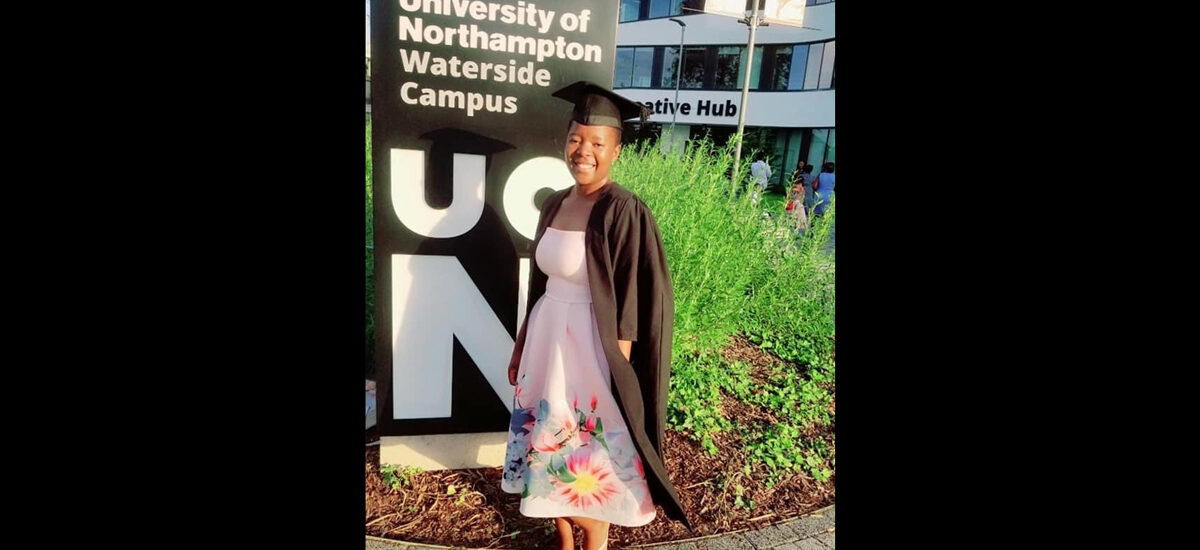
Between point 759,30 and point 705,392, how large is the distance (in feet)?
6.95

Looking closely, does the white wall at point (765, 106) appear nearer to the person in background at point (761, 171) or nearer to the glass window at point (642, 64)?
the glass window at point (642, 64)

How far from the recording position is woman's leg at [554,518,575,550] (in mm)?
2131

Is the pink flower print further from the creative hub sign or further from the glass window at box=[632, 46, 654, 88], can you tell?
the glass window at box=[632, 46, 654, 88]

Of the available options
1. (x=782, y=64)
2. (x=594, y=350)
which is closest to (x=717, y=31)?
(x=782, y=64)

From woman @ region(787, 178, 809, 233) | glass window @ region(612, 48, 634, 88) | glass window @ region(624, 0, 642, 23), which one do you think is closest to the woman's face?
glass window @ region(612, 48, 634, 88)

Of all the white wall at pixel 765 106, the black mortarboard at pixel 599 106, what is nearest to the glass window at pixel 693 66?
the white wall at pixel 765 106

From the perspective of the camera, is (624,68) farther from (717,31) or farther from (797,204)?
(797,204)

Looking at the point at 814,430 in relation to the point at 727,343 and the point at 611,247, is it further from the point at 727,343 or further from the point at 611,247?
the point at 611,247

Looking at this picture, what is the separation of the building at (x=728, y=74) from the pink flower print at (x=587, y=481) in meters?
1.54

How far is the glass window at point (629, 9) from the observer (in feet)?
7.99

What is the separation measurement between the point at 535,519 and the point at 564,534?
0.29m

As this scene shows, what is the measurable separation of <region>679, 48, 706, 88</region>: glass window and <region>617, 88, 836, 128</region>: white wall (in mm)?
140

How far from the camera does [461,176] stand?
2.29 meters
